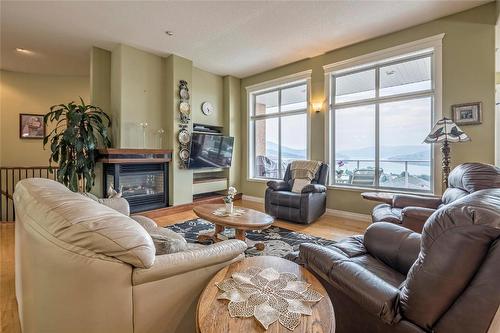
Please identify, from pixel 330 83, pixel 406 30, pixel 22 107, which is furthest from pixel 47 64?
pixel 406 30

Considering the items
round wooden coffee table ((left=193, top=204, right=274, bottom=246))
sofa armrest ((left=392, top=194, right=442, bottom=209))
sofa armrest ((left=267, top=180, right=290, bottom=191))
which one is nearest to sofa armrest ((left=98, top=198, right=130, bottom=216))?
round wooden coffee table ((left=193, top=204, right=274, bottom=246))

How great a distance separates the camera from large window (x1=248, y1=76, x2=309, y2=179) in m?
5.36

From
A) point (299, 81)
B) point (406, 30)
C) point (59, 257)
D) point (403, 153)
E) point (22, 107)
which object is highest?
point (406, 30)

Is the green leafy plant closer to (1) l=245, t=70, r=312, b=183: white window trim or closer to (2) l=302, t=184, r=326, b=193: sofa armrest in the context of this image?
(1) l=245, t=70, r=312, b=183: white window trim

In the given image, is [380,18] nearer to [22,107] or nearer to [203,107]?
[203,107]

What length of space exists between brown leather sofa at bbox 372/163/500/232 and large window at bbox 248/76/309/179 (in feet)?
8.44

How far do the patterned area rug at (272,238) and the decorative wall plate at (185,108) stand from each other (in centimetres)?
226

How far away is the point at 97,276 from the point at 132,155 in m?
3.68

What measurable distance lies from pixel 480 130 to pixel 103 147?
5.79 m

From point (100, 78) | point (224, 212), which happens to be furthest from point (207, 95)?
point (224, 212)

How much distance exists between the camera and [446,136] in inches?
122

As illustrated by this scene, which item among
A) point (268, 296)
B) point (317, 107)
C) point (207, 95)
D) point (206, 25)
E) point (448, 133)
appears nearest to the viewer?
point (268, 296)

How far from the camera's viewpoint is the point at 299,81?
522 cm

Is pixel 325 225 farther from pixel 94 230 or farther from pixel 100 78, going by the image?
pixel 100 78
